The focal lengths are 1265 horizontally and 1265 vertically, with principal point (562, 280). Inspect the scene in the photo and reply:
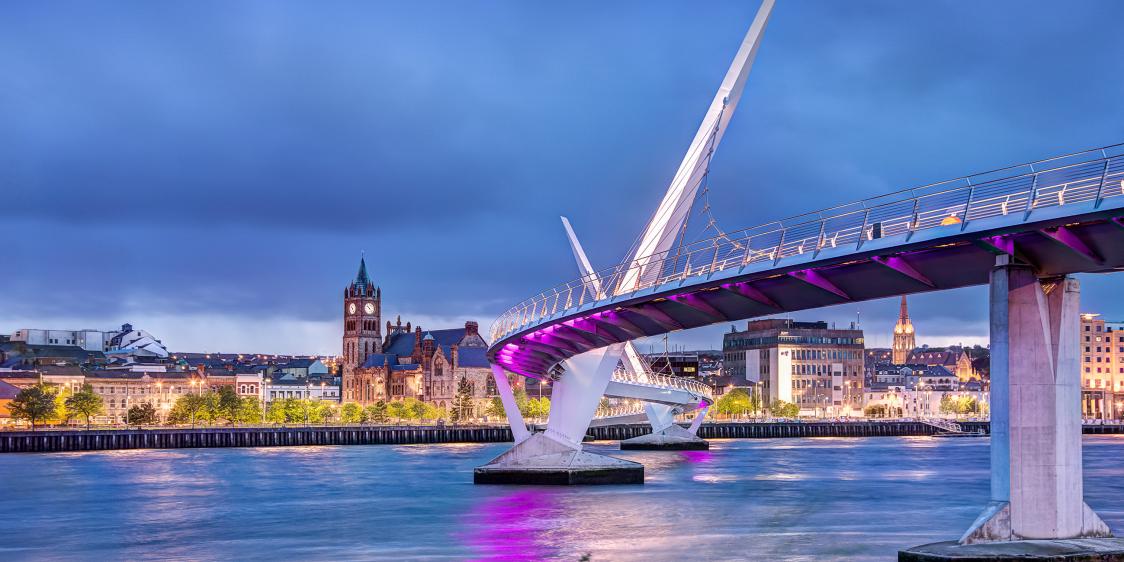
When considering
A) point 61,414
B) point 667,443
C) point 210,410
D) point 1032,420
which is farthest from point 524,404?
point 1032,420

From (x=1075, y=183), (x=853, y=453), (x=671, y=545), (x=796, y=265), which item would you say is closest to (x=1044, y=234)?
Result: (x=1075, y=183)

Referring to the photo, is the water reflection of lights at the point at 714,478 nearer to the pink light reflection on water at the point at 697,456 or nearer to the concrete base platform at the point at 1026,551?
the pink light reflection on water at the point at 697,456

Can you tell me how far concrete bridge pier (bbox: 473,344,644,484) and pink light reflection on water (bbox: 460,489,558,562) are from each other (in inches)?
94.1

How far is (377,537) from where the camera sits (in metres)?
43.2

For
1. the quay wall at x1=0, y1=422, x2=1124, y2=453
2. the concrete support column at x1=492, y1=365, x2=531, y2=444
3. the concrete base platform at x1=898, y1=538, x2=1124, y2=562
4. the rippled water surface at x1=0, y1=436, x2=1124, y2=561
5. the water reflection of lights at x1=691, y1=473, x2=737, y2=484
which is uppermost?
the concrete support column at x1=492, y1=365, x2=531, y2=444

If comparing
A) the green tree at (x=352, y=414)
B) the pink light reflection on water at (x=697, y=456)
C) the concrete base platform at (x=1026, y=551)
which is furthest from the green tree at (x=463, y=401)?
the concrete base platform at (x=1026, y=551)

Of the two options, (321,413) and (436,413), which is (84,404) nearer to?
(321,413)

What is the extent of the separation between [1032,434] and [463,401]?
15588 cm

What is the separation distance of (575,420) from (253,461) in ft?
152

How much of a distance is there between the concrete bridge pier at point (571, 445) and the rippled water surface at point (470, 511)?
1197 millimetres

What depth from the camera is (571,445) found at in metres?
60.2

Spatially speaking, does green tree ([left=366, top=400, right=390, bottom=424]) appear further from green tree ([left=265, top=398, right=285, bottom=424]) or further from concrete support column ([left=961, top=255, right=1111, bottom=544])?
concrete support column ([left=961, top=255, right=1111, bottom=544])

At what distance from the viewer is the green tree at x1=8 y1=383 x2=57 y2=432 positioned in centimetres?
13512

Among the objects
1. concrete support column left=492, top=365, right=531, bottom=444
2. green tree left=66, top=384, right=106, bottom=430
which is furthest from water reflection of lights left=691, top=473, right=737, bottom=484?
green tree left=66, top=384, right=106, bottom=430
